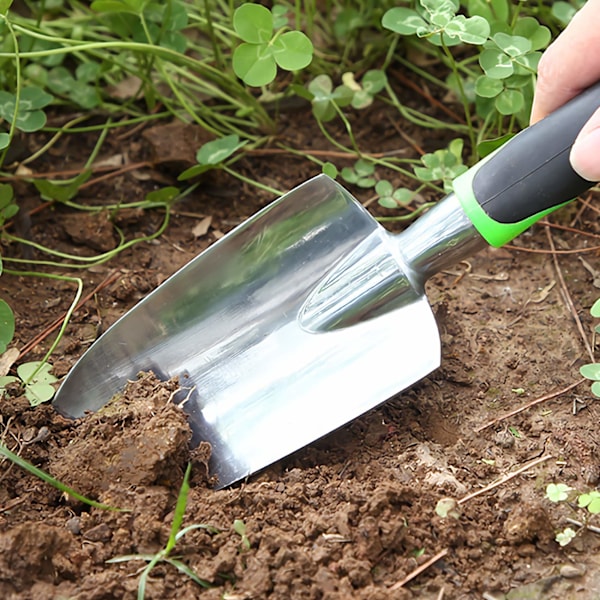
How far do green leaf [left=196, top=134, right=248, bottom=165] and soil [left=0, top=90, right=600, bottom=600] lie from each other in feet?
0.58

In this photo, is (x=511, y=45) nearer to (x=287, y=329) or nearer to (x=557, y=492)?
(x=287, y=329)

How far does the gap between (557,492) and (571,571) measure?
0.10 meters

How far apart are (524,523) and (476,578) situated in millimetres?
89

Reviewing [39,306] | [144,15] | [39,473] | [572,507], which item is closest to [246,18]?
[144,15]

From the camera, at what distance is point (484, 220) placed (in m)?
1.12

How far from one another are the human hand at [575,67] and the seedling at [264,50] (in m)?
0.40

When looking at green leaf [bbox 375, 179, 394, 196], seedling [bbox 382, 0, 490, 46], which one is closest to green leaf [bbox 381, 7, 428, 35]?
seedling [bbox 382, 0, 490, 46]

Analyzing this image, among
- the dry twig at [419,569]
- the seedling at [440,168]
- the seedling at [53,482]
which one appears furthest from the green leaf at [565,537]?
the seedling at [440,168]

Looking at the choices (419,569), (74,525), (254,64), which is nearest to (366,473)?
(419,569)

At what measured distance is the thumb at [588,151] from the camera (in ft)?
3.06

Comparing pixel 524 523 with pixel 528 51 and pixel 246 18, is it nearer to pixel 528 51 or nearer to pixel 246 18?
pixel 528 51

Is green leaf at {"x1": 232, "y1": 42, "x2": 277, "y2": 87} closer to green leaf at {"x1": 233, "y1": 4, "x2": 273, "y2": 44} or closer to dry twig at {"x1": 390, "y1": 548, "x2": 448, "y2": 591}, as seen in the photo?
green leaf at {"x1": 233, "y1": 4, "x2": 273, "y2": 44}

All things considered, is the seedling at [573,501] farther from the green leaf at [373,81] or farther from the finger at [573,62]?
the green leaf at [373,81]

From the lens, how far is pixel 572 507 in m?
1.03
